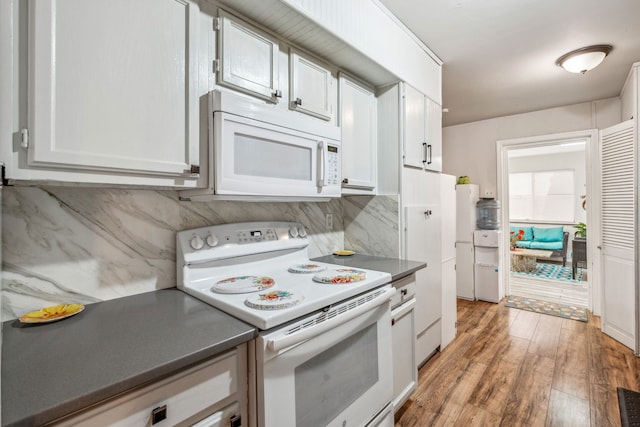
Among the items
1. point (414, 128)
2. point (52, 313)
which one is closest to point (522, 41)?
point (414, 128)

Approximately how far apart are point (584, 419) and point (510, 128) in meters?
3.39

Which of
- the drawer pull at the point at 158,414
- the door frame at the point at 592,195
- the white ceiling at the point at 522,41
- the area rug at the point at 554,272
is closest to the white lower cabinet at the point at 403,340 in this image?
the drawer pull at the point at 158,414

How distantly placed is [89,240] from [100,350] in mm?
536

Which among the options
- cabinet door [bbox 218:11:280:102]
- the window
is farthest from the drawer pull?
the window

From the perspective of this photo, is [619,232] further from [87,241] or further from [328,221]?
[87,241]

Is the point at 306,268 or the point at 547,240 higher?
the point at 306,268

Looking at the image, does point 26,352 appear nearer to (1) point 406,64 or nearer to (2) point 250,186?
(2) point 250,186

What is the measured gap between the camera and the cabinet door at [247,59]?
125 cm

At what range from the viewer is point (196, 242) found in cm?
137

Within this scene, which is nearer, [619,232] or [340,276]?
[340,276]

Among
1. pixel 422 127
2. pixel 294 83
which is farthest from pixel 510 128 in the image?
pixel 294 83

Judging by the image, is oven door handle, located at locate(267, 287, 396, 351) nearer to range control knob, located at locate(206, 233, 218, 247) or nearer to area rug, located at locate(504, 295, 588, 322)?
range control knob, located at locate(206, 233, 218, 247)

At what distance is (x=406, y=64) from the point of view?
209 cm

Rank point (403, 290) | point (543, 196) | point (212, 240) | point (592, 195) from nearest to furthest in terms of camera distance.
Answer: point (212, 240) < point (403, 290) < point (592, 195) < point (543, 196)
